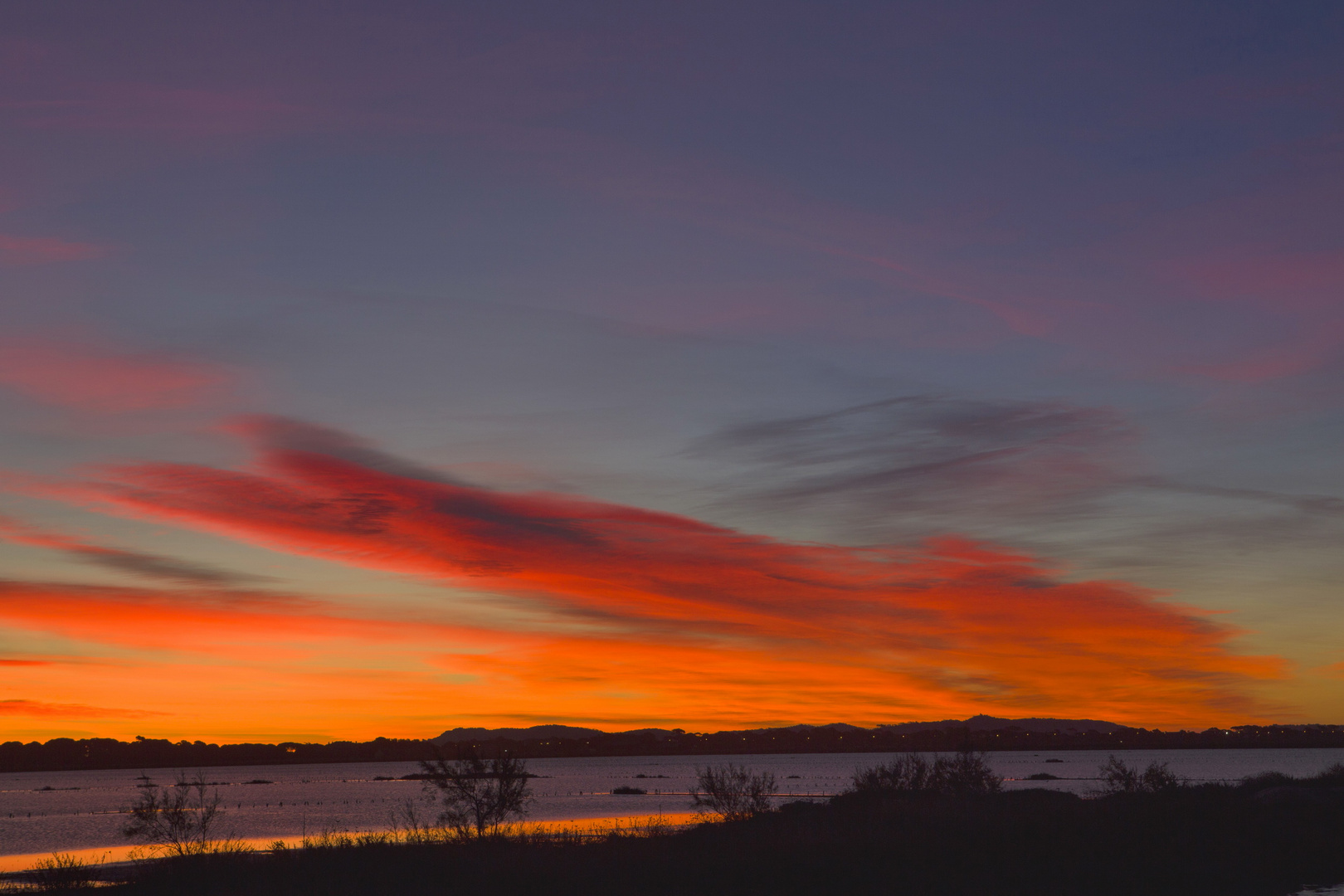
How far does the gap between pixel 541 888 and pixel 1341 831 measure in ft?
132

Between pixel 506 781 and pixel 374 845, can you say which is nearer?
pixel 374 845

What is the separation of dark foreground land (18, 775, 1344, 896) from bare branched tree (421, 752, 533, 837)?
578 centimetres

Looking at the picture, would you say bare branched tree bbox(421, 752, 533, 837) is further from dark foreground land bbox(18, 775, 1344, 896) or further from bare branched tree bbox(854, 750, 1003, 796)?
bare branched tree bbox(854, 750, 1003, 796)

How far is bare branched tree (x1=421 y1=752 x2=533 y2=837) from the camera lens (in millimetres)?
62062

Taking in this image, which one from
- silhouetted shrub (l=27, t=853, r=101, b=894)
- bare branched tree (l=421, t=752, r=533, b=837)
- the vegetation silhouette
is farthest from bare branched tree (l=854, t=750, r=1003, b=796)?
silhouetted shrub (l=27, t=853, r=101, b=894)

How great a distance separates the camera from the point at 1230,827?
5122 centimetres

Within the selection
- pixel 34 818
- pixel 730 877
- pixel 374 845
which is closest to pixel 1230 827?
pixel 730 877

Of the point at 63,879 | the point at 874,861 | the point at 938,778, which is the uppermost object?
the point at 874,861

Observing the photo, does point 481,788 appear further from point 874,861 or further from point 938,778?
point 938,778

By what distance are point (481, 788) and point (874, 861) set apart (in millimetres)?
31363

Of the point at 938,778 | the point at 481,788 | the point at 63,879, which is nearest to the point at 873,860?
the point at 481,788

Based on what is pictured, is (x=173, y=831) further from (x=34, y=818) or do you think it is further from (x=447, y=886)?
(x=34, y=818)

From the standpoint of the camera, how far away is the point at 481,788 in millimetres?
64375

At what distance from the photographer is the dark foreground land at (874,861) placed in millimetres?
36938
